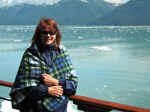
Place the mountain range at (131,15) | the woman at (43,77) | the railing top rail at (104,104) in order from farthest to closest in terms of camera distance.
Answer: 1. the mountain range at (131,15)
2. the railing top rail at (104,104)
3. the woman at (43,77)

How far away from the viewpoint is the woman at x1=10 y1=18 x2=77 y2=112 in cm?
132

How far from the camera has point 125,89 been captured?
53.4 ft

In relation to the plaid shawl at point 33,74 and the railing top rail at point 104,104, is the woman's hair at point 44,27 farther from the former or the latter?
the railing top rail at point 104,104

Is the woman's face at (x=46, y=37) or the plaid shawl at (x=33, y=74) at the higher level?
the woman's face at (x=46, y=37)

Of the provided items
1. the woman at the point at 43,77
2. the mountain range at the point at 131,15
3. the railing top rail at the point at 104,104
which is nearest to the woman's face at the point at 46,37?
the woman at the point at 43,77

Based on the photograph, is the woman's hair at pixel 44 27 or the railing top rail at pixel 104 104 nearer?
the woman's hair at pixel 44 27

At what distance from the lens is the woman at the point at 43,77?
4.34ft

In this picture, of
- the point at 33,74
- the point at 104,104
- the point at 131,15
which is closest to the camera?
the point at 33,74

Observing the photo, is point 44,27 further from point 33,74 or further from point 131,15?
point 131,15

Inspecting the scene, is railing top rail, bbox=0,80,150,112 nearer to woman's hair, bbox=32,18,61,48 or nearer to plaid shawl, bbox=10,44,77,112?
plaid shawl, bbox=10,44,77,112

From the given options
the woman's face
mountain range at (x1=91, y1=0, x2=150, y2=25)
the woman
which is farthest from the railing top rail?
mountain range at (x1=91, y1=0, x2=150, y2=25)

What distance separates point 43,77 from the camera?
1.34 metres

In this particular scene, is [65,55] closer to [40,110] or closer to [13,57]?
[40,110]

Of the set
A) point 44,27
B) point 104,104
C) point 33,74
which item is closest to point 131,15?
point 104,104
